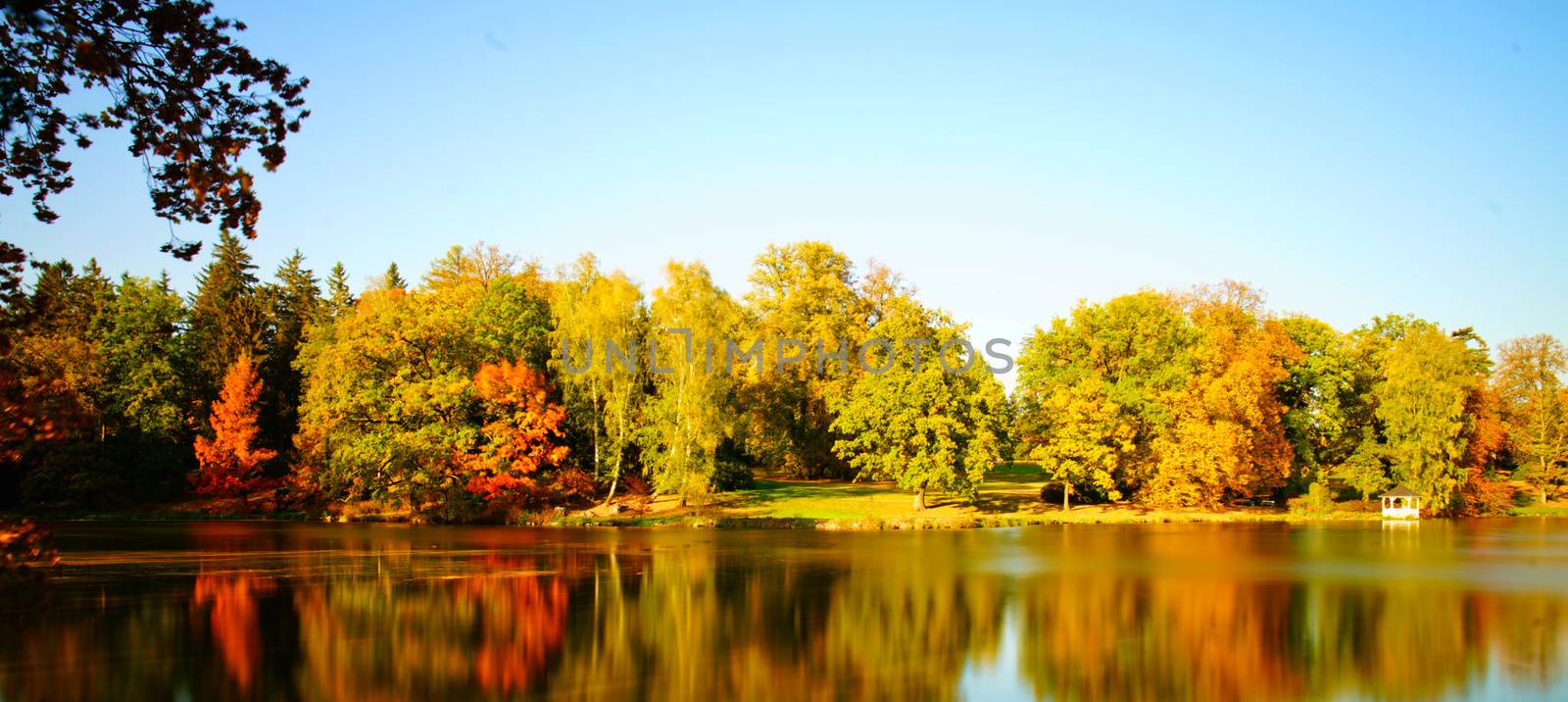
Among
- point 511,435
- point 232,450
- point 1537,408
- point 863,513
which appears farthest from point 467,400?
point 1537,408

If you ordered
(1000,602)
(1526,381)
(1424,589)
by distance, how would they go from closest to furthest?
(1000,602) < (1424,589) < (1526,381)

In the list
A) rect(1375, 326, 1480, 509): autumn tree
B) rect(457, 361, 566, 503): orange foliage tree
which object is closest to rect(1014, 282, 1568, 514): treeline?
rect(1375, 326, 1480, 509): autumn tree

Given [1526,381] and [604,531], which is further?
[1526,381]

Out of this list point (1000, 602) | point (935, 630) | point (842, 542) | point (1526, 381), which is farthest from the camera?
point (1526, 381)

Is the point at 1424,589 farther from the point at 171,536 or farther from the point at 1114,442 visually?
the point at 171,536

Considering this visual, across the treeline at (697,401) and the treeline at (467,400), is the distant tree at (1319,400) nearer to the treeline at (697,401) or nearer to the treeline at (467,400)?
the treeline at (697,401)

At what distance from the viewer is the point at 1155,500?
47969mm

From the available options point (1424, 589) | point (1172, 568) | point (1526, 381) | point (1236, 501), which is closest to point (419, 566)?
point (1172, 568)

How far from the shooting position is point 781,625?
1659 centimetres

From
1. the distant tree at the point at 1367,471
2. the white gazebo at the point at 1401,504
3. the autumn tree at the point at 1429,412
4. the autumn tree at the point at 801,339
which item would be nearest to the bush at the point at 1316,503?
the distant tree at the point at 1367,471

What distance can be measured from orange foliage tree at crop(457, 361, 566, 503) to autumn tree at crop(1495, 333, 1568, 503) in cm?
5246

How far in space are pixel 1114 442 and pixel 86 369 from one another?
49.7m

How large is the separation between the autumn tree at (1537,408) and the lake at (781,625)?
33.0 metres

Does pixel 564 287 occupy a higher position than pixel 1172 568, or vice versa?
pixel 564 287
